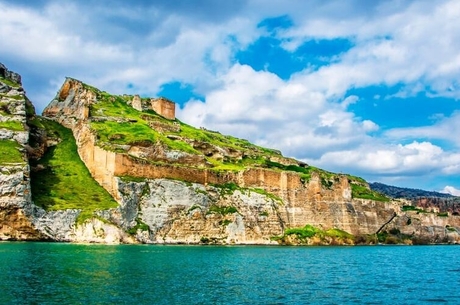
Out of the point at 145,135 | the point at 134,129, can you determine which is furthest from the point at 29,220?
the point at 134,129

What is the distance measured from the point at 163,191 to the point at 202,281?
47.9m

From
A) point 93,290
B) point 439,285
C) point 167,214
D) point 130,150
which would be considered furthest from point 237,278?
point 130,150

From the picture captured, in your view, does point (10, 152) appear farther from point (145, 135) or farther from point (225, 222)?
point (225, 222)

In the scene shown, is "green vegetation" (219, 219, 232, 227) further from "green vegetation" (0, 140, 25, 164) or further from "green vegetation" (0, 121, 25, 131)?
"green vegetation" (0, 121, 25, 131)

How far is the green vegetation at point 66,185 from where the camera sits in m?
77.2

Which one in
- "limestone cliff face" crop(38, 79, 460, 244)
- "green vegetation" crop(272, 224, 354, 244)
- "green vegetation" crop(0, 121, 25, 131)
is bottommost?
"green vegetation" crop(272, 224, 354, 244)

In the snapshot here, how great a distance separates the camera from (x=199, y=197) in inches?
3420

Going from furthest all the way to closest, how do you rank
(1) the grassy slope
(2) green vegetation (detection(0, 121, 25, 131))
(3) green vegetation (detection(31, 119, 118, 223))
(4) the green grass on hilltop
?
1. (1) the grassy slope
2. (4) the green grass on hilltop
3. (2) green vegetation (detection(0, 121, 25, 131))
4. (3) green vegetation (detection(31, 119, 118, 223))

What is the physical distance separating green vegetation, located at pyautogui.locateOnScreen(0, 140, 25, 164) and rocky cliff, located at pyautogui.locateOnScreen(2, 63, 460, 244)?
4.45ft

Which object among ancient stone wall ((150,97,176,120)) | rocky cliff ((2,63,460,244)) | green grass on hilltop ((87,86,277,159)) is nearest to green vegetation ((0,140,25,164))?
rocky cliff ((2,63,460,244))

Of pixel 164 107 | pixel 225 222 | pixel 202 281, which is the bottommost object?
pixel 202 281

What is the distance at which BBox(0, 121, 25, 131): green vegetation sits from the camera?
8806 cm

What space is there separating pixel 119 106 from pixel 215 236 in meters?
50.3

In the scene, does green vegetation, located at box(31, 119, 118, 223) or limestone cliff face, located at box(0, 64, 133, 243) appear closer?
limestone cliff face, located at box(0, 64, 133, 243)
